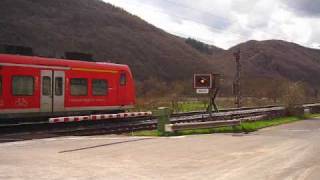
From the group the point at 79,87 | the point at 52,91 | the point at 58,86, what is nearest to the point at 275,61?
the point at 79,87

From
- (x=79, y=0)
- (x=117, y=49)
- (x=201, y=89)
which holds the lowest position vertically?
(x=201, y=89)

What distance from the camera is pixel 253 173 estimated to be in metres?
12.2

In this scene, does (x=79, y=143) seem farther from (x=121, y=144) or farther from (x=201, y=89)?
(x=201, y=89)

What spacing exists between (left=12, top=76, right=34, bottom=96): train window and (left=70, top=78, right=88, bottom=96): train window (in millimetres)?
2367

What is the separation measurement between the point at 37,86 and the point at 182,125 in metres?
6.40

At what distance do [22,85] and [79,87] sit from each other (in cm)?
345

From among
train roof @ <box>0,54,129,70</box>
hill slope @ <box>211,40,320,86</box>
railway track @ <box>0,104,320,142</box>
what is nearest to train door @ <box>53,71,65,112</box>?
train roof @ <box>0,54,129,70</box>

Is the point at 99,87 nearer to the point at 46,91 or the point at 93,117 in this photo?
the point at 93,117

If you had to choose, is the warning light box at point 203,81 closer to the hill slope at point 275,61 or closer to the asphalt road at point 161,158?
the asphalt road at point 161,158

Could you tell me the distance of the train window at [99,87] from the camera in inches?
1078

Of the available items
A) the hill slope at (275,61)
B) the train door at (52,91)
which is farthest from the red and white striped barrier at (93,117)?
the hill slope at (275,61)

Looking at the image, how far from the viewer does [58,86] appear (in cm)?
2506

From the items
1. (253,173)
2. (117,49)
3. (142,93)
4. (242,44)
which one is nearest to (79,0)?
(117,49)

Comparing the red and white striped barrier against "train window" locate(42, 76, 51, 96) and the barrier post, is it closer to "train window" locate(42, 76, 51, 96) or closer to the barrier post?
"train window" locate(42, 76, 51, 96)
